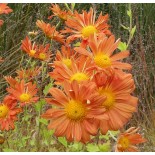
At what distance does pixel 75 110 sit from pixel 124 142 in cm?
15

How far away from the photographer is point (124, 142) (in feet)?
3.49

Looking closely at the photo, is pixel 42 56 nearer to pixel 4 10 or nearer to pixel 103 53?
pixel 4 10

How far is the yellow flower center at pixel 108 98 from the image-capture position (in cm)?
100

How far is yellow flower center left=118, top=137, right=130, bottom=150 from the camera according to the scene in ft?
3.47

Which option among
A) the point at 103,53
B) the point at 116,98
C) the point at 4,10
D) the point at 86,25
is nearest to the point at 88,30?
the point at 86,25

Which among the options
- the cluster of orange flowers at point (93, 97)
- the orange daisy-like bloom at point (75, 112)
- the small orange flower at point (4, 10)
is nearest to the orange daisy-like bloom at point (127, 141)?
the cluster of orange flowers at point (93, 97)

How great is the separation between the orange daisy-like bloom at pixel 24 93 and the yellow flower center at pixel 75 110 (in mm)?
471

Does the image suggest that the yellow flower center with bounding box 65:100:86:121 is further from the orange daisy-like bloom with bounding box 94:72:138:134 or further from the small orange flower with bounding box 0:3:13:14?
the small orange flower with bounding box 0:3:13:14

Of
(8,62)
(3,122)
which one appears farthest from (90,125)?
(8,62)

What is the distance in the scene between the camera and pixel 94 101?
0.95m

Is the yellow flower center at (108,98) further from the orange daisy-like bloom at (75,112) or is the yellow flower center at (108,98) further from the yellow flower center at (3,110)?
the yellow flower center at (3,110)

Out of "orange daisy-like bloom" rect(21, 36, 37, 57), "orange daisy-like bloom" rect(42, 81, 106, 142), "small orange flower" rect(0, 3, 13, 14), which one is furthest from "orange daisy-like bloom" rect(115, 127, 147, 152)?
"small orange flower" rect(0, 3, 13, 14)

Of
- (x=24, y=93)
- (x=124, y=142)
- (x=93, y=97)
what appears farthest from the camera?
(x=24, y=93)

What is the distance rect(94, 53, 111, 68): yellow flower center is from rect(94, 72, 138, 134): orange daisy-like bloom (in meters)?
0.03
